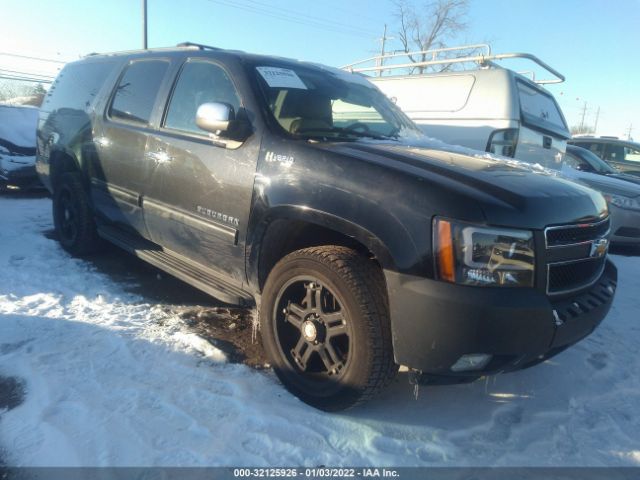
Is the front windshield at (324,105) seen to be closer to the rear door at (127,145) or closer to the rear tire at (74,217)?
the rear door at (127,145)

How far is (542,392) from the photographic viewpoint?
2803 millimetres

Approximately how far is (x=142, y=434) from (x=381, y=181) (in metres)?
1.65

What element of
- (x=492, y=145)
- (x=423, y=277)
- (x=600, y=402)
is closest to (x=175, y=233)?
(x=423, y=277)

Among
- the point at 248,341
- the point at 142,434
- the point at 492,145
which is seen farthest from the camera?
the point at 492,145

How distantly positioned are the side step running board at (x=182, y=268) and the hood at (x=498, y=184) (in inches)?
44.3

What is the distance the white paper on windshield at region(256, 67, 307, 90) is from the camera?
3039 mm

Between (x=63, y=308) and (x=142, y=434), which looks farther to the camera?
(x=63, y=308)

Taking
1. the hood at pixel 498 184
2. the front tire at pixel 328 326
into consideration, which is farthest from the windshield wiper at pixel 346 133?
the front tire at pixel 328 326

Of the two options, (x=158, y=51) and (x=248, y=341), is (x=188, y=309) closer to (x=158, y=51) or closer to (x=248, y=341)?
(x=248, y=341)

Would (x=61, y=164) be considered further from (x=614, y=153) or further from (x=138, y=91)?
(x=614, y=153)

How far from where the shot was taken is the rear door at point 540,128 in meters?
5.83

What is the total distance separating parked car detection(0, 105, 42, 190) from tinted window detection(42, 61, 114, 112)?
3.09m

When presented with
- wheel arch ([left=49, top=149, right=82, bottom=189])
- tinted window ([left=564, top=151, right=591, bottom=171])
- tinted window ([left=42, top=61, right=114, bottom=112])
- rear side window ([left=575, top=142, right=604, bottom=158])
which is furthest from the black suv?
rear side window ([left=575, top=142, right=604, bottom=158])

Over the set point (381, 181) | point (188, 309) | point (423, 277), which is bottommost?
point (188, 309)
